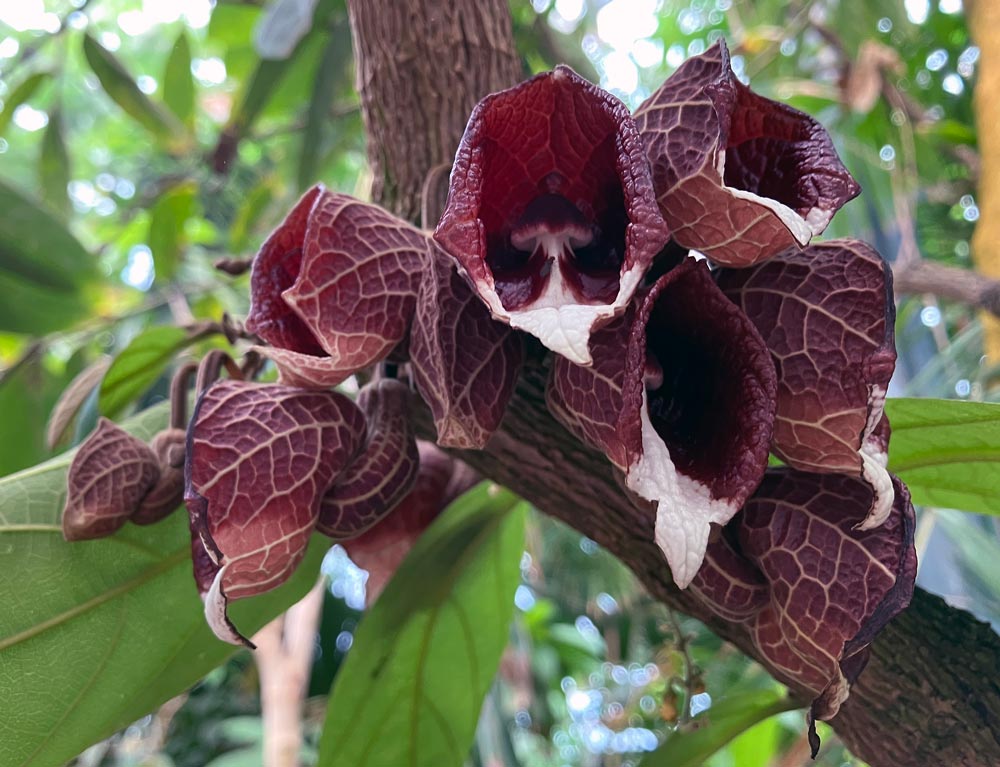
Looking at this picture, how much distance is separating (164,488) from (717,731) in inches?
17.5

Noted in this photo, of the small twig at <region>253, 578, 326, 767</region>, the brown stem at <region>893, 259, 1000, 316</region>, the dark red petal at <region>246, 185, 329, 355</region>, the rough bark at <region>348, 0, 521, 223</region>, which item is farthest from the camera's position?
the small twig at <region>253, 578, 326, 767</region>

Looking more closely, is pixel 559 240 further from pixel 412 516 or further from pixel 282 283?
pixel 412 516

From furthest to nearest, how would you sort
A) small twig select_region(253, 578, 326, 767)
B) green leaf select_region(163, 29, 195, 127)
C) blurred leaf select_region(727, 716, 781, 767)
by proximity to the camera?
1. small twig select_region(253, 578, 326, 767)
2. green leaf select_region(163, 29, 195, 127)
3. blurred leaf select_region(727, 716, 781, 767)

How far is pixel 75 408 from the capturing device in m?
0.79

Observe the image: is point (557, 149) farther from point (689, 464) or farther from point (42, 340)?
point (42, 340)

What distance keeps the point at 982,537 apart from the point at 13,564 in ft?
2.79

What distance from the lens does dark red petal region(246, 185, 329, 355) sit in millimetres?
471

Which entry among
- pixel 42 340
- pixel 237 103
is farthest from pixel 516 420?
pixel 237 103

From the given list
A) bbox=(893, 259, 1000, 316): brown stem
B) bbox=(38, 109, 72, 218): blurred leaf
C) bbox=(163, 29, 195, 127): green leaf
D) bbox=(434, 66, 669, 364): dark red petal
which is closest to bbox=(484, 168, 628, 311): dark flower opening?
bbox=(434, 66, 669, 364): dark red petal

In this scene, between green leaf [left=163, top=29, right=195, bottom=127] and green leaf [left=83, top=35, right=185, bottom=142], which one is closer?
green leaf [left=83, top=35, right=185, bottom=142]

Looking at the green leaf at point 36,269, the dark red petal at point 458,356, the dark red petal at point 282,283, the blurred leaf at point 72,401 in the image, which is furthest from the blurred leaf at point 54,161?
the dark red petal at point 458,356

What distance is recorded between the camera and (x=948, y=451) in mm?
579

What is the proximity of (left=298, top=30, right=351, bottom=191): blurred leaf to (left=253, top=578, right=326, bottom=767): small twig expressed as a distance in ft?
2.93

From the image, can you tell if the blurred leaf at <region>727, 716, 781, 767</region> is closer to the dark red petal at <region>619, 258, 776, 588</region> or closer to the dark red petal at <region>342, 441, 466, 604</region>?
the dark red petal at <region>342, 441, 466, 604</region>
